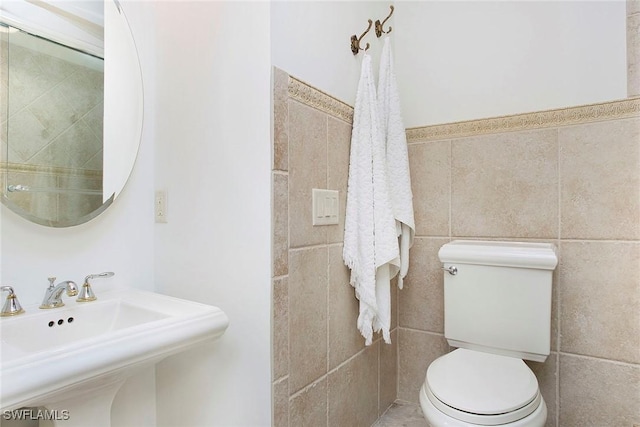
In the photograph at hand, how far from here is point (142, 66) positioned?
1.36 m

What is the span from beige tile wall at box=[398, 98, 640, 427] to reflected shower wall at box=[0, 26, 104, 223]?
146cm

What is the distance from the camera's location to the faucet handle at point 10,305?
958mm

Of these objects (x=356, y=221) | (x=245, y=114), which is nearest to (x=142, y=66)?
(x=245, y=114)

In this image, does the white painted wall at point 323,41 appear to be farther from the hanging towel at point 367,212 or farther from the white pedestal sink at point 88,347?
the white pedestal sink at point 88,347

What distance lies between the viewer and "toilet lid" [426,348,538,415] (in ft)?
A: 3.63

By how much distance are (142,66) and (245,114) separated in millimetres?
534

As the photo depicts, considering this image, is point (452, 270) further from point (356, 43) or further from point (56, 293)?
point (56, 293)

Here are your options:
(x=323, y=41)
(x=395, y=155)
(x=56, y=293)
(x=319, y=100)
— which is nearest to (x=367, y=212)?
(x=395, y=155)

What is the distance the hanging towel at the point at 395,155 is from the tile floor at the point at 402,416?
28.2 inches

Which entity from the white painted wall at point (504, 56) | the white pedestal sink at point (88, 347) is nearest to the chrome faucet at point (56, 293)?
the white pedestal sink at point (88, 347)

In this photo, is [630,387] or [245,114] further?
[630,387]

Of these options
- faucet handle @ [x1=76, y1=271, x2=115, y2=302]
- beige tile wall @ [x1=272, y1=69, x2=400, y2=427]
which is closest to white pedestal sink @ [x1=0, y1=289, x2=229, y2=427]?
faucet handle @ [x1=76, y1=271, x2=115, y2=302]

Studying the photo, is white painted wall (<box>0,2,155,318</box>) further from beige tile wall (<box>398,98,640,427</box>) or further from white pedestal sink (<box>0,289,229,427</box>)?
beige tile wall (<box>398,98,640,427</box>)

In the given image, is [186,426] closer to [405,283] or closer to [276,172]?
[276,172]
